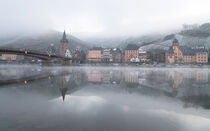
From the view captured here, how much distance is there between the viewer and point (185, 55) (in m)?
142

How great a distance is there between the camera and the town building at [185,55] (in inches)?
5290

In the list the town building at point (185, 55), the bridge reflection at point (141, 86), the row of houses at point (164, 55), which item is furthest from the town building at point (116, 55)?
the bridge reflection at point (141, 86)

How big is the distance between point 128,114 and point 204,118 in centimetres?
327

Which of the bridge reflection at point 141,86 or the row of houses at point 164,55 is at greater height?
the row of houses at point 164,55

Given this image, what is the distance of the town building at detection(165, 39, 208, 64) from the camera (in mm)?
134375

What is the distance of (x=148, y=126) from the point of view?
5.89 meters

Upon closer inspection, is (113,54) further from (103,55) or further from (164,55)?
(164,55)

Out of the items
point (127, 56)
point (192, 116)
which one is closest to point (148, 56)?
point (127, 56)

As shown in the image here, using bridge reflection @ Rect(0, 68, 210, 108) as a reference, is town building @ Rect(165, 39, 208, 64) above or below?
above

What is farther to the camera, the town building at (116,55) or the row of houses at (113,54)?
the town building at (116,55)

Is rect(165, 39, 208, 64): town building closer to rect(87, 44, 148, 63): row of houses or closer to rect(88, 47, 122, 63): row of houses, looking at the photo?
rect(87, 44, 148, 63): row of houses

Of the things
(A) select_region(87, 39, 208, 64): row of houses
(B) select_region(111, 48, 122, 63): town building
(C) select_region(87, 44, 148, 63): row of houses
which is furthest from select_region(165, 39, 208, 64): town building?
(B) select_region(111, 48, 122, 63): town building

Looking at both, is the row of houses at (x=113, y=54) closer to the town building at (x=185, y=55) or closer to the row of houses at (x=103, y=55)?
the row of houses at (x=103, y=55)

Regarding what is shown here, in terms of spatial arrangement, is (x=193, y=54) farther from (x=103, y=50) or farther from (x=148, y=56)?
(x=103, y=50)
